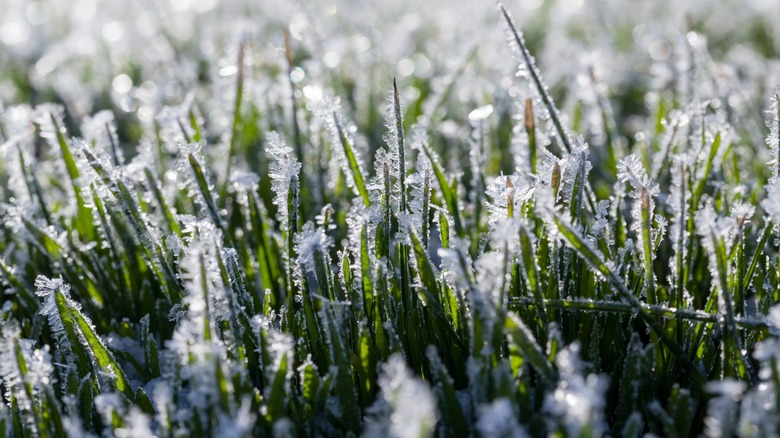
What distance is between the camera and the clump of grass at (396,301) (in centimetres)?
104

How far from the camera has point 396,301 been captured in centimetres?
126

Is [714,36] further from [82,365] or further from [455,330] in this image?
[82,365]

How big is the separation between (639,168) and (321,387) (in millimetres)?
666

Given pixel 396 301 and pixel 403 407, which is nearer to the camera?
pixel 403 407

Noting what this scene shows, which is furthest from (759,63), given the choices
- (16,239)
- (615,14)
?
(16,239)

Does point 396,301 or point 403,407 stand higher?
point 396,301

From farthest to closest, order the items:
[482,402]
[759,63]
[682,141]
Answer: [759,63] < [682,141] < [482,402]

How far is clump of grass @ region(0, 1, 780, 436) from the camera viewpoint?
1.04 meters

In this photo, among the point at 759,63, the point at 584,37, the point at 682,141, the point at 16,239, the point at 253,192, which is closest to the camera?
the point at 253,192

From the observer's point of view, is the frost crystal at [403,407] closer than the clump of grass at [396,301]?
Yes

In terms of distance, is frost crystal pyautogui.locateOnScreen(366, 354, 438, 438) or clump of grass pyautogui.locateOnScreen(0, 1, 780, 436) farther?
clump of grass pyautogui.locateOnScreen(0, 1, 780, 436)

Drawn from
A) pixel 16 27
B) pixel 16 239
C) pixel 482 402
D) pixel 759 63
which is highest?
pixel 16 27

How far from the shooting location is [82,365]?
51.1 inches

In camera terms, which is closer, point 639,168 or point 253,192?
point 639,168
